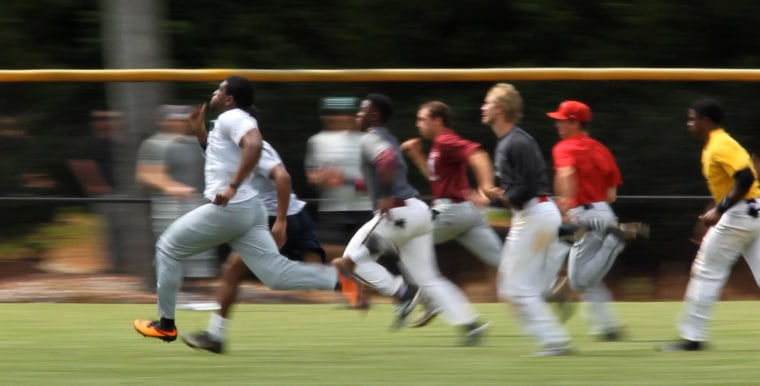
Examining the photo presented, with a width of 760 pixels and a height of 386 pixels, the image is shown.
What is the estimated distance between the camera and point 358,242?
34.1ft

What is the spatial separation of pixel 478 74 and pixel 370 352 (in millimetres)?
4907

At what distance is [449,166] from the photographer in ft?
36.7

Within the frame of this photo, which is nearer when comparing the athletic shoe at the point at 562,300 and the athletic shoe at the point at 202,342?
the athletic shoe at the point at 202,342

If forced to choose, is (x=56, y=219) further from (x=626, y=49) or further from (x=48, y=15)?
(x=626, y=49)

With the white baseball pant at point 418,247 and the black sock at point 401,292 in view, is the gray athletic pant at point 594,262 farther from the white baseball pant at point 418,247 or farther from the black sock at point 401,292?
the black sock at point 401,292

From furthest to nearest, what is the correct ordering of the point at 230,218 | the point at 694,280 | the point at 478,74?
the point at 478,74
the point at 694,280
the point at 230,218

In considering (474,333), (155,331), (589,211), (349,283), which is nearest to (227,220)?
(155,331)

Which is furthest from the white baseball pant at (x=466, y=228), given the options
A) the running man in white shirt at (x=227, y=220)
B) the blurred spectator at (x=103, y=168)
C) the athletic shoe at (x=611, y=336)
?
the blurred spectator at (x=103, y=168)

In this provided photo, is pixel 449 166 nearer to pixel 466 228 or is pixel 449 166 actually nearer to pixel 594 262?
pixel 466 228

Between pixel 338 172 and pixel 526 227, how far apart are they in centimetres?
458

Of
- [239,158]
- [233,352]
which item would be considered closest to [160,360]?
[233,352]

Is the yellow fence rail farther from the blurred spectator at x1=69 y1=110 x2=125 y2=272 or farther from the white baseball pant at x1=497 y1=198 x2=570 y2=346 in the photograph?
the white baseball pant at x1=497 y1=198 x2=570 y2=346

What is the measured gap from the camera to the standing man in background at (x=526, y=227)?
30.1 ft

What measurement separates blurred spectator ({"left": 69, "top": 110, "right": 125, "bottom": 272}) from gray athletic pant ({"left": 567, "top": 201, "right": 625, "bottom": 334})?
16.6 feet
